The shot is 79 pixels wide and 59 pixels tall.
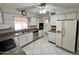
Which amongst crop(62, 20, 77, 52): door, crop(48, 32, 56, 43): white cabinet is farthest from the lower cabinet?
crop(62, 20, 77, 52): door

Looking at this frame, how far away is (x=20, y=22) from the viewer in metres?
1.80

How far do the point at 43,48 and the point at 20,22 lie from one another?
79cm

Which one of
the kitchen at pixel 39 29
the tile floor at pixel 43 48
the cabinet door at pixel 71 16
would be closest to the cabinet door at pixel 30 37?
the kitchen at pixel 39 29

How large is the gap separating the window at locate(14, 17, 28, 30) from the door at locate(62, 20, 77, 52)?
Result: 0.89 metres

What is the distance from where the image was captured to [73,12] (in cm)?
166

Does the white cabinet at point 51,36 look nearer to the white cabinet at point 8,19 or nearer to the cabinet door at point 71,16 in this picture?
the cabinet door at point 71,16

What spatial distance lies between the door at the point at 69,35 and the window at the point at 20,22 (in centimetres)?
89

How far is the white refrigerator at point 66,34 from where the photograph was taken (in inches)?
68.4

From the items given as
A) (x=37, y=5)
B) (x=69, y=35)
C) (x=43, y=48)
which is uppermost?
(x=37, y=5)

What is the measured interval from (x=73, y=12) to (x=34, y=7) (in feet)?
2.69

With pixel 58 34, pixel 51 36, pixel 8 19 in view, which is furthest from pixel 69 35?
pixel 8 19

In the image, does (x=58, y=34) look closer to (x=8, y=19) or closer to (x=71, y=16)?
(x=71, y=16)

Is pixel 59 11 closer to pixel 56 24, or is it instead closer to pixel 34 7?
pixel 56 24

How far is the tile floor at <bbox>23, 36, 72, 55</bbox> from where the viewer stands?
1.71 m
